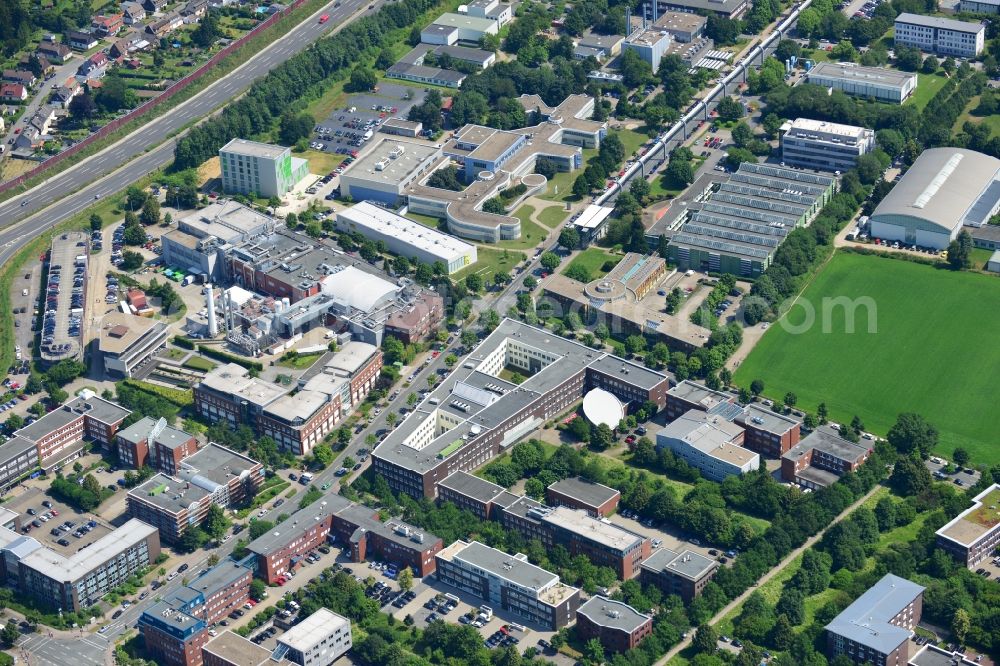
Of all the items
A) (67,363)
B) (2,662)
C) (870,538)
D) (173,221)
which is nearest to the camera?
(2,662)

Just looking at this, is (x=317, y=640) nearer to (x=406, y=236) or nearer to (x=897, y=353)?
(x=406, y=236)

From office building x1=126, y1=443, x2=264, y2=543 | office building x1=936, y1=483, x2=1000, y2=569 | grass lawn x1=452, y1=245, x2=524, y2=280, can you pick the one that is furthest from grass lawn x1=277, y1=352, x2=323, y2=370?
office building x1=936, y1=483, x2=1000, y2=569

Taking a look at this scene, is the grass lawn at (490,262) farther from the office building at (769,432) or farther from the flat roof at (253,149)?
the office building at (769,432)

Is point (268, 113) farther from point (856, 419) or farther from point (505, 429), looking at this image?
point (856, 419)

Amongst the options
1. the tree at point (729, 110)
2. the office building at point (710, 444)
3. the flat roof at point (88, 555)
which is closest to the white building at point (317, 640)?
the flat roof at point (88, 555)

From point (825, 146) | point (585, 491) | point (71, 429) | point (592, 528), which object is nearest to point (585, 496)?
point (585, 491)

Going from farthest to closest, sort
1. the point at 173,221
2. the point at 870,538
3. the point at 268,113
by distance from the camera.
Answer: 1. the point at 268,113
2. the point at 173,221
3. the point at 870,538

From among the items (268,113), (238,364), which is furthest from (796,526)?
(268,113)
